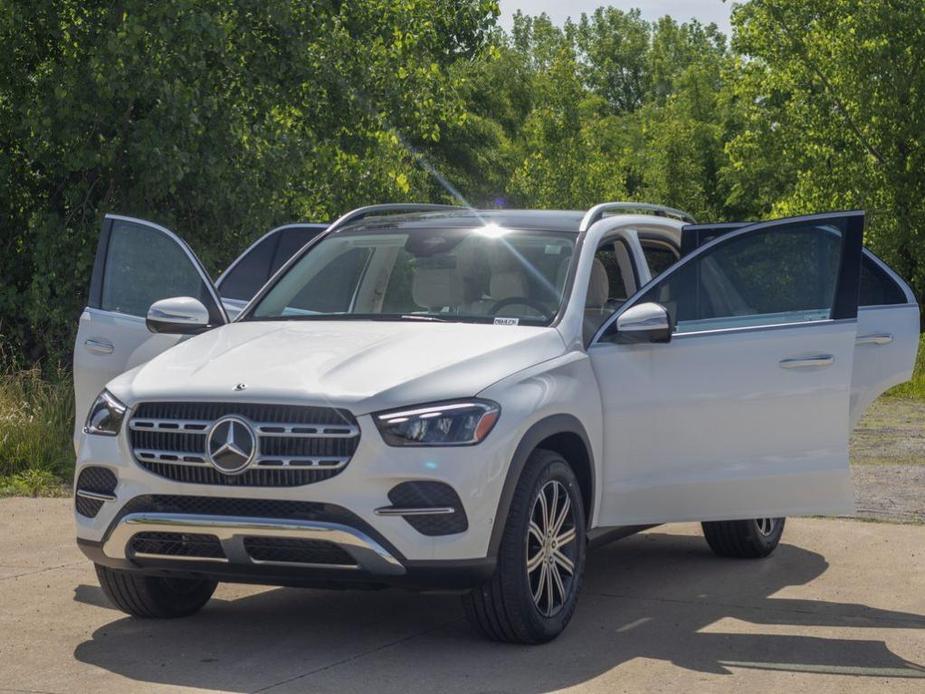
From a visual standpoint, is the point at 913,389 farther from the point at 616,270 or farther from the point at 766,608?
the point at 766,608

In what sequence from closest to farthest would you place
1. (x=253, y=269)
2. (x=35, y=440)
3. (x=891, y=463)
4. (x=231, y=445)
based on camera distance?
(x=231, y=445) → (x=253, y=269) → (x=35, y=440) → (x=891, y=463)

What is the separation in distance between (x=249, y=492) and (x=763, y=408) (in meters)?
2.45

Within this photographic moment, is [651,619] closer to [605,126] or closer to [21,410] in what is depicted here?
[21,410]

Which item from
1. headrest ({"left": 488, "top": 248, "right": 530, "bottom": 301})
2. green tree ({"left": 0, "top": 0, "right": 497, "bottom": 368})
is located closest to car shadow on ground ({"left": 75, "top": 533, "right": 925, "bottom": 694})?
headrest ({"left": 488, "top": 248, "right": 530, "bottom": 301})

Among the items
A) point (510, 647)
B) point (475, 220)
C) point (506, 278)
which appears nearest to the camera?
point (510, 647)

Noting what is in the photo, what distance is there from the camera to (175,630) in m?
6.71

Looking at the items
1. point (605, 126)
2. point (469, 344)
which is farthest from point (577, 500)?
point (605, 126)

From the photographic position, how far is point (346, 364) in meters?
6.19

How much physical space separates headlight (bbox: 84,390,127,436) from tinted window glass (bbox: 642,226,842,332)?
95.0 inches

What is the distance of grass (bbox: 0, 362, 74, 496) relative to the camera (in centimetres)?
1132

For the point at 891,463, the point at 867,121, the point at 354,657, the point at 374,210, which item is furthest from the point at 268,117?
the point at 867,121

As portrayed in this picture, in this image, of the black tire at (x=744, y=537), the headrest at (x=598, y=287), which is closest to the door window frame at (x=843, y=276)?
the headrest at (x=598, y=287)

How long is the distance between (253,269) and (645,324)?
3.79m

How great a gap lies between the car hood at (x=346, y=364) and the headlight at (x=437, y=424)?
45 mm
